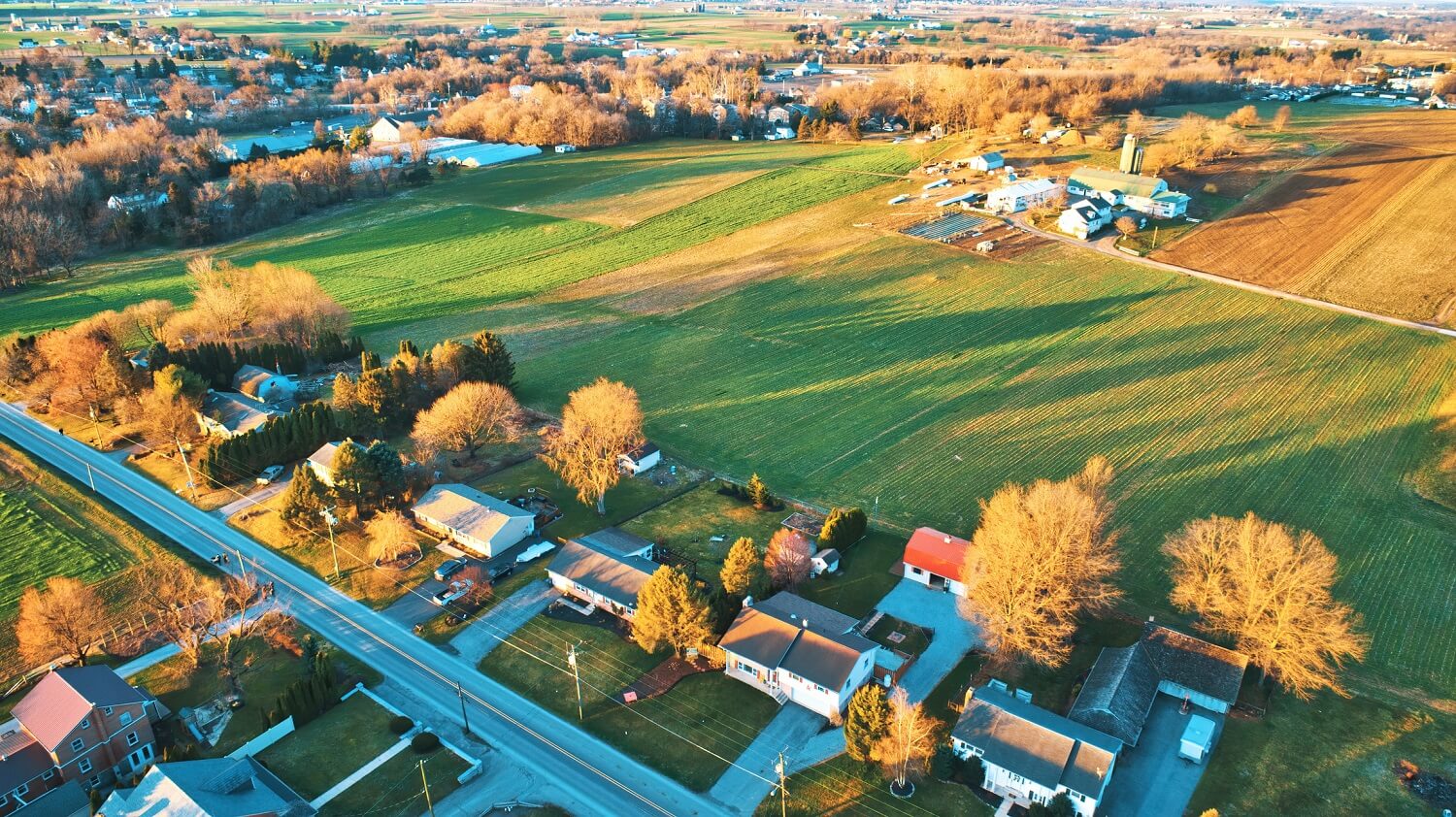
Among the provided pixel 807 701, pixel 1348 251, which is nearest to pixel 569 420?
pixel 807 701

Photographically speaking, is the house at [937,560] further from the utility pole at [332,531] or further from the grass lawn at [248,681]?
the utility pole at [332,531]

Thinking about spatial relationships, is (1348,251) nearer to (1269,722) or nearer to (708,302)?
(708,302)

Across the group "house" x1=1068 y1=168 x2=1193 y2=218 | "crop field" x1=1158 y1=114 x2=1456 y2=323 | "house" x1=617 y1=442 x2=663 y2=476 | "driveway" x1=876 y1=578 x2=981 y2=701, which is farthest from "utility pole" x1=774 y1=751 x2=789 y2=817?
"house" x1=1068 y1=168 x2=1193 y2=218

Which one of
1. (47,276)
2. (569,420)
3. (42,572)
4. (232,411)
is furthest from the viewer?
(47,276)

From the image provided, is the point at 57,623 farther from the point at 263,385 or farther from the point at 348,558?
the point at 263,385

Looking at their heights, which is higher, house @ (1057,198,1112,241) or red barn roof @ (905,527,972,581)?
house @ (1057,198,1112,241)

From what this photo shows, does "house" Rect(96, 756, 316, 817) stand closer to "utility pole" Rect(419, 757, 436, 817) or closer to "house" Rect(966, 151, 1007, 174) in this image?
"utility pole" Rect(419, 757, 436, 817)
